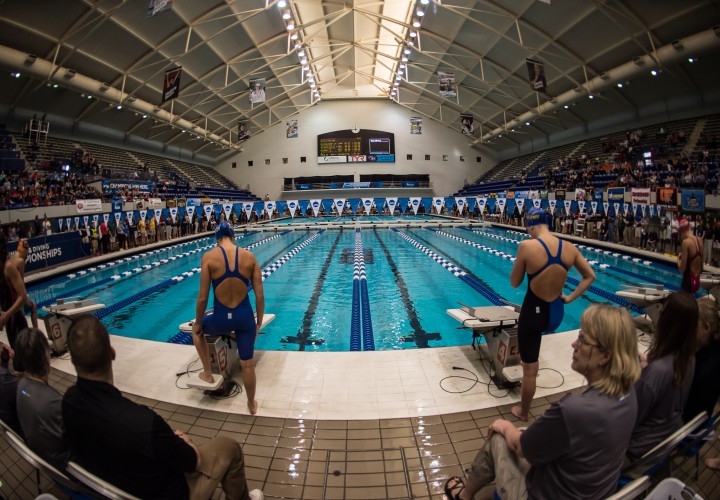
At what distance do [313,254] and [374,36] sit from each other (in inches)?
697

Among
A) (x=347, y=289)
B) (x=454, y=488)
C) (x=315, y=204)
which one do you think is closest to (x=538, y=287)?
(x=454, y=488)

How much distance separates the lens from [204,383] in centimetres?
311

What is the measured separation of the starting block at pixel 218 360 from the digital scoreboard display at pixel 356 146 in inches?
1237

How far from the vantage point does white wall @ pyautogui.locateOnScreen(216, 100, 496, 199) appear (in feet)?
110

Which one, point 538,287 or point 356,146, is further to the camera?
point 356,146

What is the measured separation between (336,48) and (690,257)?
81.0 ft

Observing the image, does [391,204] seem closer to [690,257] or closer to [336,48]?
[336,48]

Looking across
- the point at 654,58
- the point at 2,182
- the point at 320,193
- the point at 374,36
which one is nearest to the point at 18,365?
the point at 2,182

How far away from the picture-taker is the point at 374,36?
23.8 m

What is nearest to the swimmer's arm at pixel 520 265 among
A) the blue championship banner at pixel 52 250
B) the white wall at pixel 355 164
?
the blue championship banner at pixel 52 250

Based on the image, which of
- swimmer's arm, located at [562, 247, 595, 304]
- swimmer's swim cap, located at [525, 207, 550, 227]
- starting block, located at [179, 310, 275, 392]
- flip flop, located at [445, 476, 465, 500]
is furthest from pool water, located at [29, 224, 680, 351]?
flip flop, located at [445, 476, 465, 500]

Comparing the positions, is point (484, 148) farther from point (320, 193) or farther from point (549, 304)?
point (549, 304)

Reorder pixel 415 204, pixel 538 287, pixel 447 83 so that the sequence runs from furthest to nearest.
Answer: pixel 415 204, pixel 447 83, pixel 538 287

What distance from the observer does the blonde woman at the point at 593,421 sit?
1.37 meters
